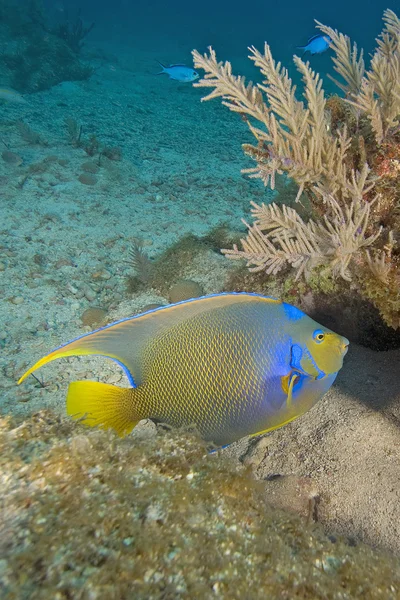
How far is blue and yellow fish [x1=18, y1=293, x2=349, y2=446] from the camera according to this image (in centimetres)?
160

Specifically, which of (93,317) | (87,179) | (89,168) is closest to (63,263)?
(93,317)

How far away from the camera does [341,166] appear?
2.39 metres

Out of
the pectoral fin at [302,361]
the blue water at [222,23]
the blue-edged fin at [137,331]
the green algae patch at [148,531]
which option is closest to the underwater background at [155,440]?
the green algae patch at [148,531]

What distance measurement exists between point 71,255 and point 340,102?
411 centimetres

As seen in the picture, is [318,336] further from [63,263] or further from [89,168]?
[89,168]

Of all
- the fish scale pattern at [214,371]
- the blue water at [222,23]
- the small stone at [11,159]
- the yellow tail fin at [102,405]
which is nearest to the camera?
the yellow tail fin at [102,405]

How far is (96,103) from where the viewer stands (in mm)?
12812

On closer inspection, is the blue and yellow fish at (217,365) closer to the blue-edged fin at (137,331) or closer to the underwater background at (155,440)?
the blue-edged fin at (137,331)

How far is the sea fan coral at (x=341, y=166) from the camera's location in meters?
2.27

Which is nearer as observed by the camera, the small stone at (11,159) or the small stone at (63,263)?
the small stone at (63,263)

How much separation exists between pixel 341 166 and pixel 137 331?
176 centimetres

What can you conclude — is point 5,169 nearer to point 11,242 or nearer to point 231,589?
point 11,242

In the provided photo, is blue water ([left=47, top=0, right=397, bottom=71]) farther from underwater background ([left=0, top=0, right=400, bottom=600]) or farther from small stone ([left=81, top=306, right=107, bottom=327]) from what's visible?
small stone ([left=81, top=306, right=107, bottom=327])

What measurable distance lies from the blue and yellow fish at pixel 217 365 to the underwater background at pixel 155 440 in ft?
0.68
